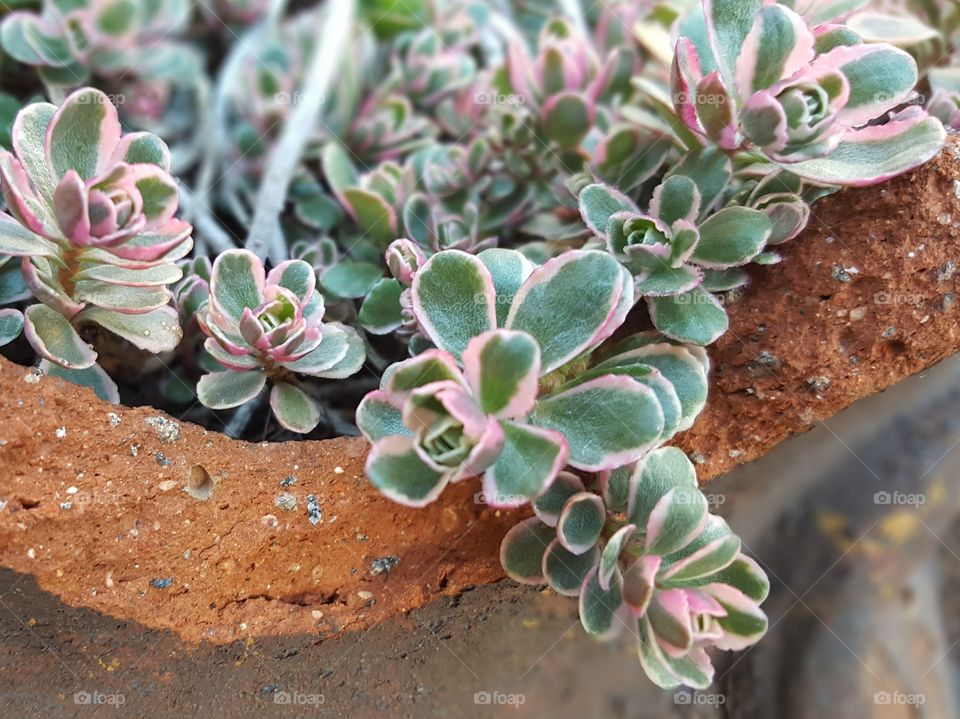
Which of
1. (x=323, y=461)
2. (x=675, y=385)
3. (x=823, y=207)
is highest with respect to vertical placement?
(x=823, y=207)

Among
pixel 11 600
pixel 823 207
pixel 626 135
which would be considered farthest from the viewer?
pixel 626 135

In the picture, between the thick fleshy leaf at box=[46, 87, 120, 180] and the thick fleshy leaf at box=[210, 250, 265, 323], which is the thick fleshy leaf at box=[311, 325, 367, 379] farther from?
the thick fleshy leaf at box=[46, 87, 120, 180]

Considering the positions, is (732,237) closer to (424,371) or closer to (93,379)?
(424,371)

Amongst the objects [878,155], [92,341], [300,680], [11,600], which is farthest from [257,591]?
[878,155]

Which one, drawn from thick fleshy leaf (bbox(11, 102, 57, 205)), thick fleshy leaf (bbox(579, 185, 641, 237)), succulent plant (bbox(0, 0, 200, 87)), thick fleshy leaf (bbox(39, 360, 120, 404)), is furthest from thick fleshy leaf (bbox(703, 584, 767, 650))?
succulent plant (bbox(0, 0, 200, 87))

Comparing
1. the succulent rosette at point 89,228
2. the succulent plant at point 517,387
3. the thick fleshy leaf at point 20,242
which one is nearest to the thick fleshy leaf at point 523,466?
the succulent plant at point 517,387

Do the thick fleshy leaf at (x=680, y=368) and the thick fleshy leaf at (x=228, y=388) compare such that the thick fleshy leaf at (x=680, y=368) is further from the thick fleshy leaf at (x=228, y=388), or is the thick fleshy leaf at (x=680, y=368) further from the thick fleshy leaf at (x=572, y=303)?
the thick fleshy leaf at (x=228, y=388)

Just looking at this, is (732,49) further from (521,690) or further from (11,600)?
(11,600)
